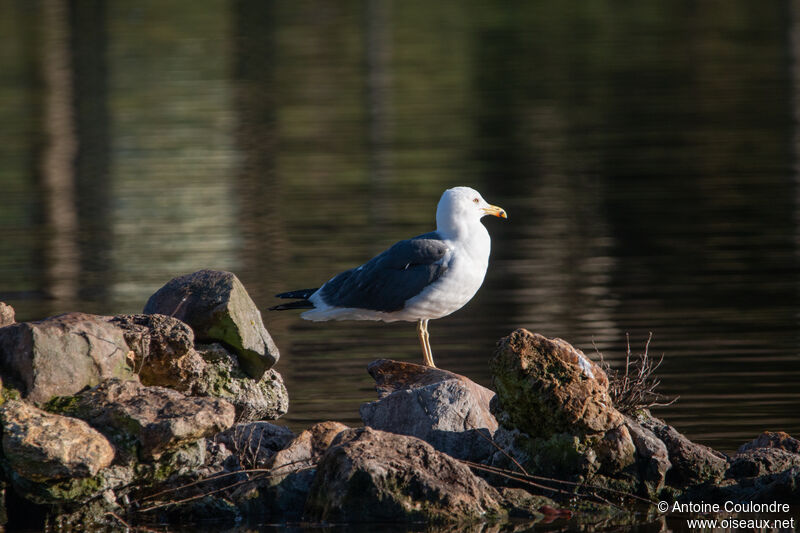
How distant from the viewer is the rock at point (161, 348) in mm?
9148

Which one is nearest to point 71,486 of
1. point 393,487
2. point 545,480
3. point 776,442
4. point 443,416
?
point 393,487

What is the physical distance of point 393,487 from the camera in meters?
8.43

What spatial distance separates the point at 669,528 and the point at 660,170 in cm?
1817

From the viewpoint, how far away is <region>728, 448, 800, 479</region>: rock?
8.88m

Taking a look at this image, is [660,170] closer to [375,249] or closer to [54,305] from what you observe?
[375,249]

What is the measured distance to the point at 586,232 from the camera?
67.8 feet

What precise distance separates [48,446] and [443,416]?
2.62 m

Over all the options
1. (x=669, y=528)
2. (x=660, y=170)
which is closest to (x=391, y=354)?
(x=669, y=528)

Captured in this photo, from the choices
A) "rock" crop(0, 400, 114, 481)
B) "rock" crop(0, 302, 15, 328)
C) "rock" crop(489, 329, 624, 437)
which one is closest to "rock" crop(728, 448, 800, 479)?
"rock" crop(489, 329, 624, 437)

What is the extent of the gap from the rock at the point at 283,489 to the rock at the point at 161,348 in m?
0.90

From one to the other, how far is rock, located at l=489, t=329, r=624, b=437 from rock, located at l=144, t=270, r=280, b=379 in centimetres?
179

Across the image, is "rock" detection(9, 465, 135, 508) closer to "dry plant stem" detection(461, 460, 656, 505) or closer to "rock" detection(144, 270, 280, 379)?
"rock" detection(144, 270, 280, 379)

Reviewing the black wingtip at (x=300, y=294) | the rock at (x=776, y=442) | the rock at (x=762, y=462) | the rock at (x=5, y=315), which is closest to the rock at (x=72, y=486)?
the rock at (x=5, y=315)

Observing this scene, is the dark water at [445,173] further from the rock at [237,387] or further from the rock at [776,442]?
the rock at [237,387]
